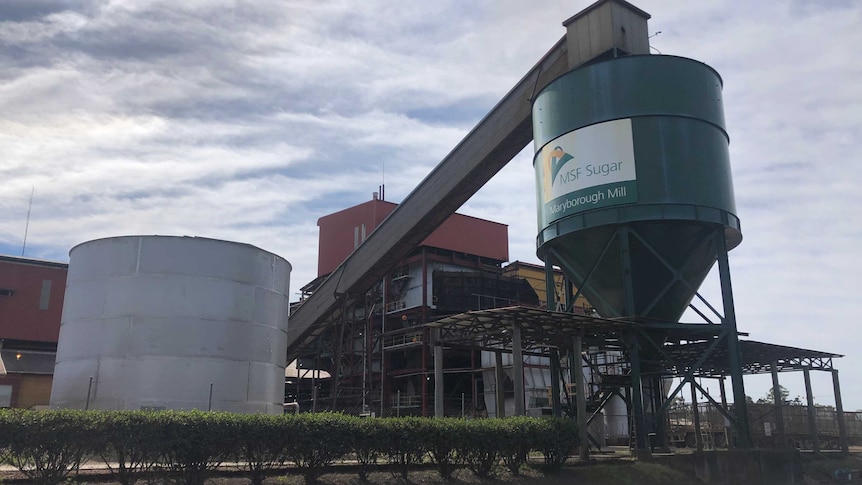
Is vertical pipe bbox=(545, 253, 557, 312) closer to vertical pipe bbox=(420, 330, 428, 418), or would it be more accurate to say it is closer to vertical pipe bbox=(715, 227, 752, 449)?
vertical pipe bbox=(715, 227, 752, 449)

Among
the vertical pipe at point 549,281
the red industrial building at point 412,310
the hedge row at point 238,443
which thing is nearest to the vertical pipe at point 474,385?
the red industrial building at point 412,310

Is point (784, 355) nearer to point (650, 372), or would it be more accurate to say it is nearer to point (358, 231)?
point (650, 372)

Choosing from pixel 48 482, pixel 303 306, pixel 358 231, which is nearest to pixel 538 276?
pixel 358 231

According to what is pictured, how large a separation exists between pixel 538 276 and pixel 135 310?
1501 inches

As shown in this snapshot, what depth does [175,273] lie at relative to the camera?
24.4 metres

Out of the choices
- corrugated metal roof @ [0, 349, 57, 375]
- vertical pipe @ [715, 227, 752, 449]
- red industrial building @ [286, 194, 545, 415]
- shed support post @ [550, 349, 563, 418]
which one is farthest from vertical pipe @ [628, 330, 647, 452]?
corrugated metal roof @ [0, 349, 57, 375]

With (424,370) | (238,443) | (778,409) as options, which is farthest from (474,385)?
(238,443)

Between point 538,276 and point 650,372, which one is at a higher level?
point 538,276

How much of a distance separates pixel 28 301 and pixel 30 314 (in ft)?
2.84

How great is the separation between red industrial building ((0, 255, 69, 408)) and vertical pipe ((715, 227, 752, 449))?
39.1 meters

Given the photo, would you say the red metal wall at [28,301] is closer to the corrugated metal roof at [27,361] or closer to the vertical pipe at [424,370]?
the corrugated metal roof at [27,361]

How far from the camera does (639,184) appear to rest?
2408 centimetres

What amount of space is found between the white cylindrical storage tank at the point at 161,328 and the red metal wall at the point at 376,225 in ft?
92.8

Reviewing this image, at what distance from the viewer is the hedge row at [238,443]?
48.3 feet
